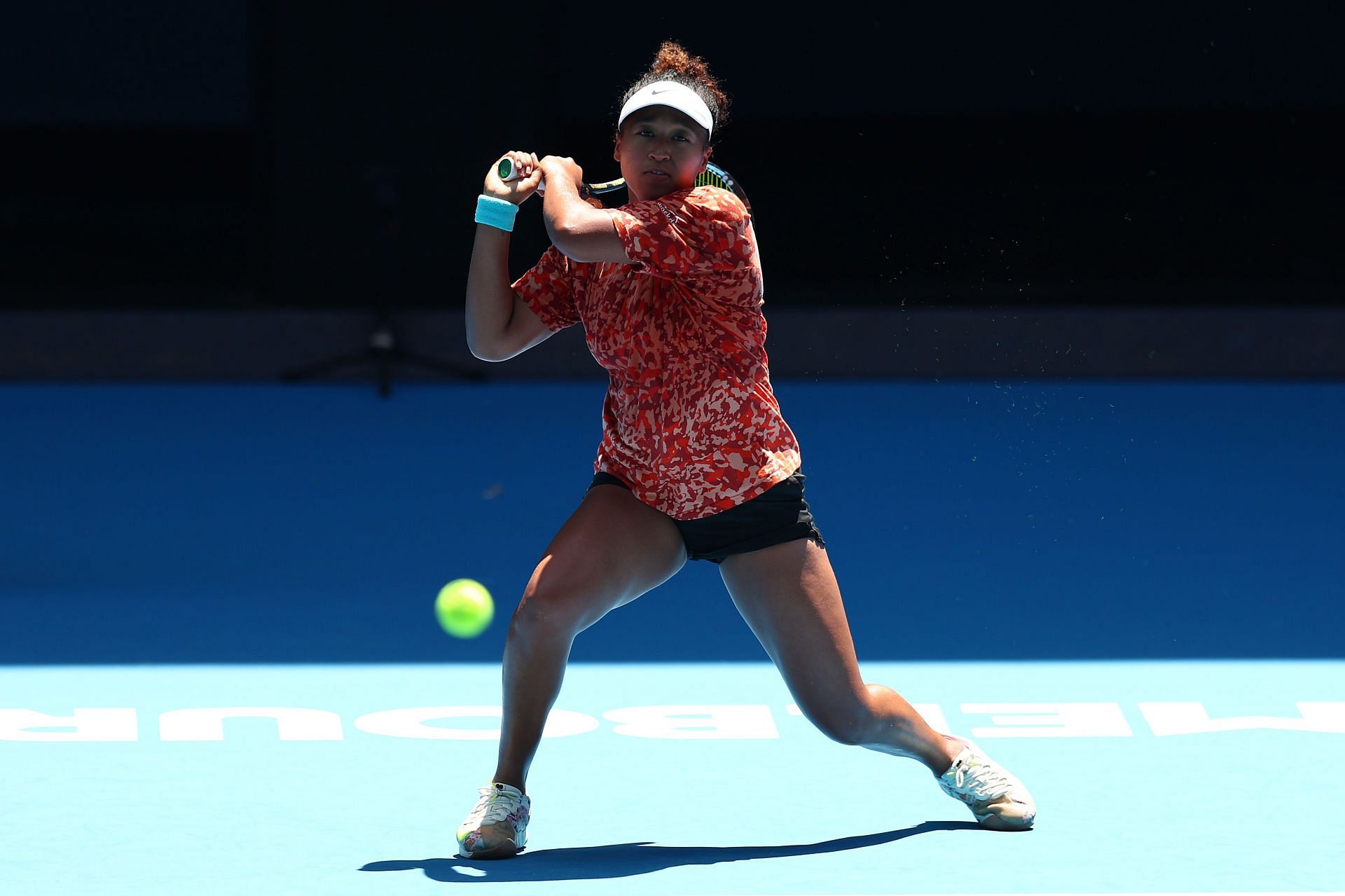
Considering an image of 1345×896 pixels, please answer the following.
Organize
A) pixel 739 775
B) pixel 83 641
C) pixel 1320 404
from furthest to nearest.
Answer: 1. pixel 1320 404
2. pixel 83 641
3. pixel 739 775

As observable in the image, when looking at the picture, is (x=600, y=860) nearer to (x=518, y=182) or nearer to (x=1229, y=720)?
(x=518, y=182)

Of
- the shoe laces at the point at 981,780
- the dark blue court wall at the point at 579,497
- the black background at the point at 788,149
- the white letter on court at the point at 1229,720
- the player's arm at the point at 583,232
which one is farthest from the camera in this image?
the black background at the point at 788,149

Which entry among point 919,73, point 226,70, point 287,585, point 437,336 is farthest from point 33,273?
point 287,585

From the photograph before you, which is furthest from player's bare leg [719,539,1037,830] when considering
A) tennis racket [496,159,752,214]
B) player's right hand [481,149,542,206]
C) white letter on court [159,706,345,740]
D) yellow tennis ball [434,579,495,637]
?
yellow tennis ball [434,579,495,637]

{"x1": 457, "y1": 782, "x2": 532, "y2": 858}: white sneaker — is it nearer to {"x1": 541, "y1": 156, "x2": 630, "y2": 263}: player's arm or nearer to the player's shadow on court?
the player's shadow on court

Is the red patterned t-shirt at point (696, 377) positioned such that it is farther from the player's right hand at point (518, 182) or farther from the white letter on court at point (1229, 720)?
the white letter on court at point (1229, 720)

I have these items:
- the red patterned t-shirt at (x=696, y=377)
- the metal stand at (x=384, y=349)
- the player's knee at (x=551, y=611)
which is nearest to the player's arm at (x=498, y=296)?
the red patterned t-shirt at (x=696, y=377)

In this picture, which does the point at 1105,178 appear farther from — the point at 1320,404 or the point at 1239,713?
the point at 1239,713

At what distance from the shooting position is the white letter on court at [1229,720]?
5504mm

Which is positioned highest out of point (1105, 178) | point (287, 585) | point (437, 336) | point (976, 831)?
point (1105, 178)

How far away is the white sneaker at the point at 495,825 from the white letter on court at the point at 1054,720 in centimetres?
154

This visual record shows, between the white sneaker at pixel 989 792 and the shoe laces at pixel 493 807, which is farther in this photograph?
the white sneaker at pixel 989 792

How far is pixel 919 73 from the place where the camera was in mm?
13172

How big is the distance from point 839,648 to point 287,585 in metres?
3.42
